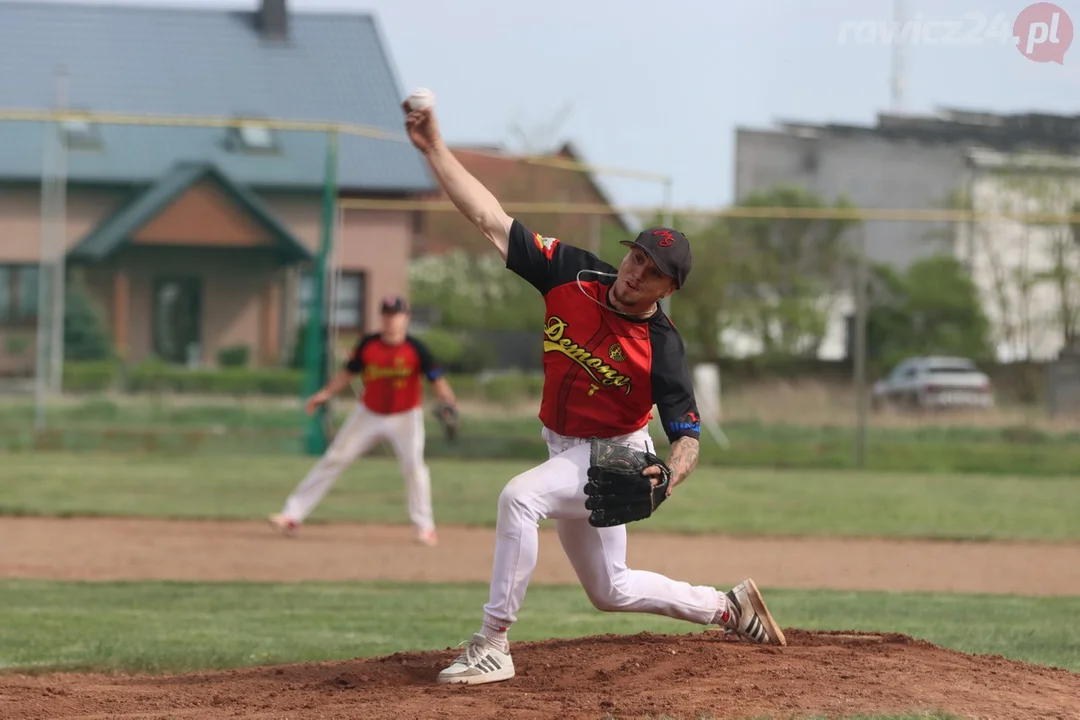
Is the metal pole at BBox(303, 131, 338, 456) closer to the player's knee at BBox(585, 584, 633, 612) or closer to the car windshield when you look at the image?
the car windshield

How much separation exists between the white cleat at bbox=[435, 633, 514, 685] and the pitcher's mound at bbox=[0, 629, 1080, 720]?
5 cm

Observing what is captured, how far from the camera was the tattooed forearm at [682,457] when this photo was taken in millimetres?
5227

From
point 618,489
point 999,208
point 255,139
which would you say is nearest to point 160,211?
point 255,139

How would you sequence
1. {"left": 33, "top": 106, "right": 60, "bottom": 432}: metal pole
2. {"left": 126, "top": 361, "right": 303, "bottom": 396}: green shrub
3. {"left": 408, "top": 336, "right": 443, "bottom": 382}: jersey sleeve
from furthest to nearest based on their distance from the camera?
1. {"left": 126, "top": 361, "right": 303, "bottom": 396}: green shrub
2. {"left": 33, "top": 106, "right": 60, "bottom": 432}: metal pole
3. {"left": 408, "top": 336, "right": 443, "bottom": 382}: jersey sleeve

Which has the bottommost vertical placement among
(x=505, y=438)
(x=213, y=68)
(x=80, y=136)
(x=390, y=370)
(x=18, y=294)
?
(x=505, y=438)

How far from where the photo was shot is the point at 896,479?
17.4m

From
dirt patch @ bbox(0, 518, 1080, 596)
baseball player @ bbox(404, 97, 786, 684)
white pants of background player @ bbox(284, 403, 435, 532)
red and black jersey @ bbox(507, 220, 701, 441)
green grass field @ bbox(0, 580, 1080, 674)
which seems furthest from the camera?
white pants of background player @ bbox(284, 403, 435, 532)

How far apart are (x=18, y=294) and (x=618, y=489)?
1430cm

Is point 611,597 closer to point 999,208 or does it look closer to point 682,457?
point 682,457

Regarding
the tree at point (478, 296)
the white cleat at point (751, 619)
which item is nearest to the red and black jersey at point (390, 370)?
the tree at point (478, 296)

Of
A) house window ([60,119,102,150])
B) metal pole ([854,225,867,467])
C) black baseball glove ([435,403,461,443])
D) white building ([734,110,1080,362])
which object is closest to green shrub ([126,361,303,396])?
house window ([60,119,102,150])

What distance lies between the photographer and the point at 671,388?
210 inches

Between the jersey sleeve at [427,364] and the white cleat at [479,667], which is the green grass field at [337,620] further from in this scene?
the jersey sleeve at [427,364]

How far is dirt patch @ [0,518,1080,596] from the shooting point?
32.6 ft
